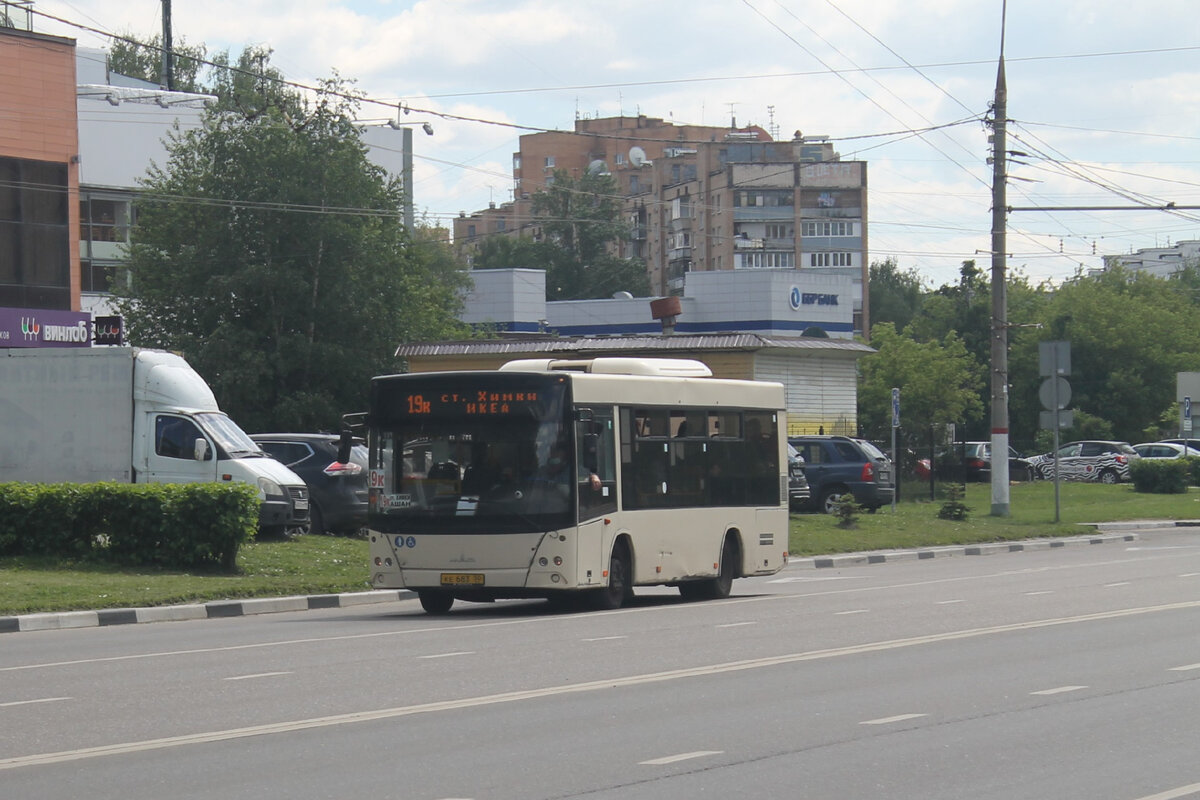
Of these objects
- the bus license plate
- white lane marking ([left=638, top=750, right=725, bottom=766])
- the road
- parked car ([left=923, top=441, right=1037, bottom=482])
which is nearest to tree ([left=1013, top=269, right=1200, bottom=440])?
parked car ([left=923, top=441, right=1037, bottom=482])

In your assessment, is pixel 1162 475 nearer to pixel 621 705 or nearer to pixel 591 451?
pixel 591 451

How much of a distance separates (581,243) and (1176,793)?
114 m

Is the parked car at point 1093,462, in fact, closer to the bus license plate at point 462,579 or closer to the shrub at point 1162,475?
the shrub at point 1162,475

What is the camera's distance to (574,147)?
5822 inches

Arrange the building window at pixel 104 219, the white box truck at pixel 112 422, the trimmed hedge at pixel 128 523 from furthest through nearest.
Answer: the building window at pixel 104 219, the white box truck at pixel 112 422, the trimmed hedge at pixel 128 523

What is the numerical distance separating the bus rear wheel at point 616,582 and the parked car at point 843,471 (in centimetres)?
1730

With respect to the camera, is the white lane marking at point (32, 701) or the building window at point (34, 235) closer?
the white lane marking at point (32, 701)

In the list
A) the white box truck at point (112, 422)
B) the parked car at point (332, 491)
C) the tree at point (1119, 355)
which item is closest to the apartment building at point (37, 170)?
the white box truck at point (112, 422)

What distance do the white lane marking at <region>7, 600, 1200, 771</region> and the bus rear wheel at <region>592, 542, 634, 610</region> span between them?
4.63 meters

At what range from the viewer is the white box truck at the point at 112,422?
25.7 m

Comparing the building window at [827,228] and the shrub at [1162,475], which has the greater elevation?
the building window at [827,228]

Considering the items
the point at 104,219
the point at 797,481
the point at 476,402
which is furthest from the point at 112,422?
the point at 104,219

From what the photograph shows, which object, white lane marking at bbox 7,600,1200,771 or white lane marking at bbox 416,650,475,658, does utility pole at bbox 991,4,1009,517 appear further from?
white lane marking at bbox 416,650,475,658

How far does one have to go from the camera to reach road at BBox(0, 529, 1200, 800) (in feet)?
25.3
